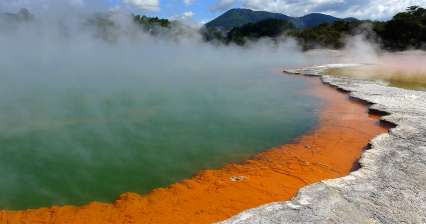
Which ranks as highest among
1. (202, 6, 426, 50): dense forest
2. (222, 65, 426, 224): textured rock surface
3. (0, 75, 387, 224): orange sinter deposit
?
(202, 6, 426, 50): dense forest

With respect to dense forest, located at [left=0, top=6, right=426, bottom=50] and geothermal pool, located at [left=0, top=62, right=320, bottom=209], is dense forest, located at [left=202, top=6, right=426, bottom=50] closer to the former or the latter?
dense forest, located at [left=0, top=6, right=426, bottom=50]

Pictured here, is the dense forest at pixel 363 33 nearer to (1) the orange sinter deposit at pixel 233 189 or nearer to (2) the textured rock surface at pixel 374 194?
(1) the orange sinter deposit at pixel 233 189

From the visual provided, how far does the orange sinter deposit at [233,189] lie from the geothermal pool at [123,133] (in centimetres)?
28

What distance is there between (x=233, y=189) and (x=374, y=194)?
1.56 metres

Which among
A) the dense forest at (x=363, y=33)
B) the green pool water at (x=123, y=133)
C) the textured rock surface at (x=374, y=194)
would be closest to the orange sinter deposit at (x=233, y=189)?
the green pool water at (x=123, y=133)

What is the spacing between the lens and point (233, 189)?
483 centimetres

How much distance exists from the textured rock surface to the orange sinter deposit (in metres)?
0.40

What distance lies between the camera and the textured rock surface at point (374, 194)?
3658mm

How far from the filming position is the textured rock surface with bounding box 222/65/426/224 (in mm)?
3658

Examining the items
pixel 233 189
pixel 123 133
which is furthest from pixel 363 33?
pixel 233 189

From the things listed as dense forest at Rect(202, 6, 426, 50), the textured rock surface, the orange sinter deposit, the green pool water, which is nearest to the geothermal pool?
the green pool water

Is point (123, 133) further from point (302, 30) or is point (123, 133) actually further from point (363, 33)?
point (302, 30)

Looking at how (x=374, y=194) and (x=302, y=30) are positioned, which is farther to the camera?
(x=302, y=30)

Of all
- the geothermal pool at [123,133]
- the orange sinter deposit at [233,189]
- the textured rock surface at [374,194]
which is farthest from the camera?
the geothermal pool at [123,133]
